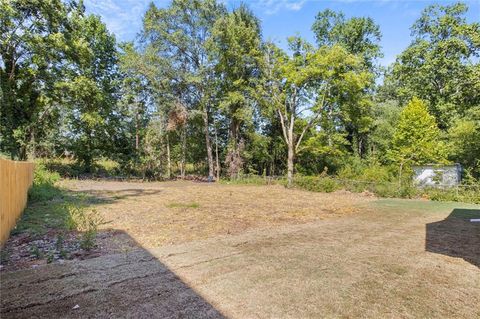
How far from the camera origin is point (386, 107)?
877 inches

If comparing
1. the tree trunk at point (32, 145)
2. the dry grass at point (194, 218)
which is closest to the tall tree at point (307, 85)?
the dry grass at point (194, 218)

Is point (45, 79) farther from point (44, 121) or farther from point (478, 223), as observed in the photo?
point (478, 223)

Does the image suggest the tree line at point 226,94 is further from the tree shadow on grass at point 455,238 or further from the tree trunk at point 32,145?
the tree shadow on grass at point 455,238

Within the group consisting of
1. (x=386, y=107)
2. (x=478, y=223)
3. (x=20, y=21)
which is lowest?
(x=478, y=223)

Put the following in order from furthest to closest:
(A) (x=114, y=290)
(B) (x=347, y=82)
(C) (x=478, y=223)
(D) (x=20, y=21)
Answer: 1. (B) (x=347, y=82)
2. (D) (x=20, y=21)
3. (C) (x=478, y=223)
4. (A) (x=114, y=290)

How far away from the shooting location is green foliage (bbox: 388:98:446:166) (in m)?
15.7

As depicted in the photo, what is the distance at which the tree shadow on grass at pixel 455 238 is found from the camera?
457 centimetres

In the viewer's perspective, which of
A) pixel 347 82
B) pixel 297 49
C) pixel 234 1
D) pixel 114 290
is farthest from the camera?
pixel 234 1

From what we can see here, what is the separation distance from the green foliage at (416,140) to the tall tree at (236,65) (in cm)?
940

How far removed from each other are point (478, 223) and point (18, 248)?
30.7ft

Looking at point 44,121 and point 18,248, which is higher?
point 44,121

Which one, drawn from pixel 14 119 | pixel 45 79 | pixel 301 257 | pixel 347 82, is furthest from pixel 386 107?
pixel 14 119

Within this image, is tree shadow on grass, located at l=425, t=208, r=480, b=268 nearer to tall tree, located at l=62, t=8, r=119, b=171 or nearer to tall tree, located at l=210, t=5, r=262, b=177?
tall tree, located at l=210, t=5, r=262, b=177

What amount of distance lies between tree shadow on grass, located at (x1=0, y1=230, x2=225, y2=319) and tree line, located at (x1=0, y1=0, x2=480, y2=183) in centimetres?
1557
